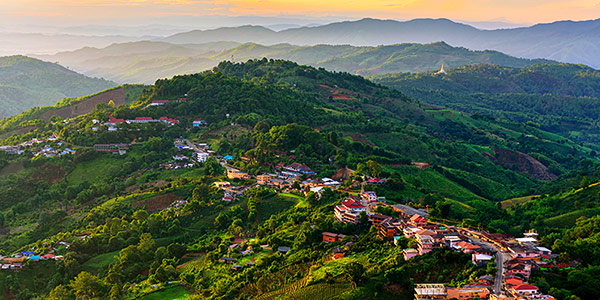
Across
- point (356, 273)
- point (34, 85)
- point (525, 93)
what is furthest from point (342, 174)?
point (34, 85)

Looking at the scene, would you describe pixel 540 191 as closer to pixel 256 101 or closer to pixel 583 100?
pixel 256 101

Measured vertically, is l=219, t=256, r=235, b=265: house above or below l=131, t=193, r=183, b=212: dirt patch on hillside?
above

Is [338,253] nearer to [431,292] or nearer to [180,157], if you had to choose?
[431,292]

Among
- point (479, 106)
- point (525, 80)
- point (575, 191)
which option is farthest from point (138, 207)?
point (525, 80)

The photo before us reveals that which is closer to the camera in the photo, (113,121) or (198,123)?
(113,121)

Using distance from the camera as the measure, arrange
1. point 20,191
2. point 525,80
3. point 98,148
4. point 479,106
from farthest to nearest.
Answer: point 525,80 < point 479,106 < point 98,148 < point 20,191

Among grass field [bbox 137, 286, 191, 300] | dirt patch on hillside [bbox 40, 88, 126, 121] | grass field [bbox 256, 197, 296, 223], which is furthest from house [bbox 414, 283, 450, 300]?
dirt patch on hillside [bbox 40, 88, 126, 121]

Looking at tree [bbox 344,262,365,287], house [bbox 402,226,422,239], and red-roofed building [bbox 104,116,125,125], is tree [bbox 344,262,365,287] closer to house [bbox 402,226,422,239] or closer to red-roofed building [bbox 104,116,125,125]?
house [bbox 402,226,422,239]
